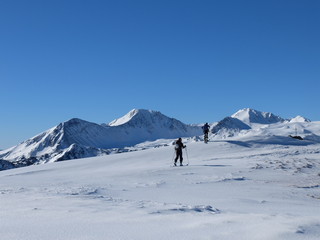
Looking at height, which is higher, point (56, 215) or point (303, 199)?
point (56, 215)

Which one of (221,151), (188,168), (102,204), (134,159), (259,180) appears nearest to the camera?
(102,204)

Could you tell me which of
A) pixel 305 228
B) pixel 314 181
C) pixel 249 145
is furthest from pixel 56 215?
pixel 249 145

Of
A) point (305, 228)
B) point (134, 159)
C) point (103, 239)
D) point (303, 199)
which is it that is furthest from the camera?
point (134, 159)

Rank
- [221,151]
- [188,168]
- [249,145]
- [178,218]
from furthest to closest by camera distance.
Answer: [249,145] < [221,151] < [188,168] < [178,218]

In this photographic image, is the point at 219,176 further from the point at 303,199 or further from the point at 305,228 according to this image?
the point at 305,228

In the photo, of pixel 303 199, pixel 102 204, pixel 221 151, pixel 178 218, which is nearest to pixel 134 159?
pixel 221 151

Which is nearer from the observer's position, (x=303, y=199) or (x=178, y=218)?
(x=178, y=218)

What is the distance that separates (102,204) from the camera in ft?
25.6

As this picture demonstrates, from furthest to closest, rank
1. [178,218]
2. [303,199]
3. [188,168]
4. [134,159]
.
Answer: [134,159] < [188,168] < [303,199] < [178,218]

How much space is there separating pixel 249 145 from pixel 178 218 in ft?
86.7

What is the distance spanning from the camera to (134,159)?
26.1 metres

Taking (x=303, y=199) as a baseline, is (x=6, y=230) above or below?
above

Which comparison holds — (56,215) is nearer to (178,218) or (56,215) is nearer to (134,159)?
(178,218)

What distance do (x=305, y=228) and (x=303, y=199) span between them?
21.0ft
